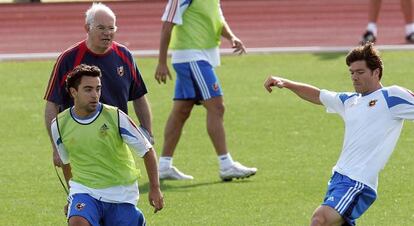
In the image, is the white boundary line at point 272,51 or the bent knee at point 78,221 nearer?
the bent knee at point 78,221

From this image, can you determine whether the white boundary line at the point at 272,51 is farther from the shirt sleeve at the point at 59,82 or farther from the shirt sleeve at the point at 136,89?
the shirt sleeve at the point at 59,82

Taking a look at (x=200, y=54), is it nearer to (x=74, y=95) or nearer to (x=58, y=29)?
(x=74, y=95)

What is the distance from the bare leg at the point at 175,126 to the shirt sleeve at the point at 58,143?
385 cm

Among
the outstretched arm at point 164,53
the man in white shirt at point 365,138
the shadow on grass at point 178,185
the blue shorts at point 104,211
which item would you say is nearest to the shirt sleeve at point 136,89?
the blue shorts at point 104,211

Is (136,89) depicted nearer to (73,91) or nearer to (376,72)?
(73,91)

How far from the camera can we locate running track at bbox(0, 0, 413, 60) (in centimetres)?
2289

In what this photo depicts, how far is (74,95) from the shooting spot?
9086mm

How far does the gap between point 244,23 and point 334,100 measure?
15.6 m

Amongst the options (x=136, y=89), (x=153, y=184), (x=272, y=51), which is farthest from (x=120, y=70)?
(x=272, y=51)

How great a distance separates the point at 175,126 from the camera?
522 inches

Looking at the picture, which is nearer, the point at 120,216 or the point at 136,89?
the point at 120,216

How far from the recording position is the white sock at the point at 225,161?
12867mm

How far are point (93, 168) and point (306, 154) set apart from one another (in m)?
5.22

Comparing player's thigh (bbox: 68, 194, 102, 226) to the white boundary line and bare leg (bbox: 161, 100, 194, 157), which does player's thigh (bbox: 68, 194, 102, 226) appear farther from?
the white boundary line
